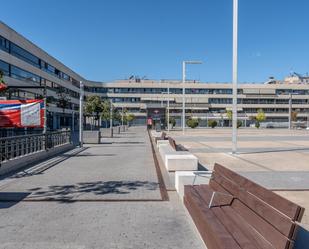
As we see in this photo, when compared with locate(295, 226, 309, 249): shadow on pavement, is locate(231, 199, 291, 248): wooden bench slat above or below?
above

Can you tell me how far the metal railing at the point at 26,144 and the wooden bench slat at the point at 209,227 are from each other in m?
7.44

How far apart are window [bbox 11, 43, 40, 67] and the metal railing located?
29.3m

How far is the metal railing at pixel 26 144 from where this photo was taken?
37.9 ft

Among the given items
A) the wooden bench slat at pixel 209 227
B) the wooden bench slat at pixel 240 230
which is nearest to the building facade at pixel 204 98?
the wooden bench slat at pixel 209 227

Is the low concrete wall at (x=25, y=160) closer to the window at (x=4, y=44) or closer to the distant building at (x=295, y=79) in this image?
the window at (x=4, y=44)

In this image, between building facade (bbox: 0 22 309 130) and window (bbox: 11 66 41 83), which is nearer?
→ window (bbox: 11 66 41 83)

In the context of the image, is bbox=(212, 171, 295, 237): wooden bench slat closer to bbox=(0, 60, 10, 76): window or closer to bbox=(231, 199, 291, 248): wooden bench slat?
bbox=(231, 199, 291, 248): wooden bench slat

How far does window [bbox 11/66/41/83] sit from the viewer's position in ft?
143

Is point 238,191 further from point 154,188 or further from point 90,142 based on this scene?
point 90,142

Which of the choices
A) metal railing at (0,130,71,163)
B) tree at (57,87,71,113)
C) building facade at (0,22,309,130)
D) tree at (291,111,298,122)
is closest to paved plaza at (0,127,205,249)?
metal railing at (0,130,71,163)

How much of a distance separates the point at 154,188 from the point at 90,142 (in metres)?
17.5

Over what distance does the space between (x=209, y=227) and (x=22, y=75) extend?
1813 inches

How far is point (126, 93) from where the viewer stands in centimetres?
11150

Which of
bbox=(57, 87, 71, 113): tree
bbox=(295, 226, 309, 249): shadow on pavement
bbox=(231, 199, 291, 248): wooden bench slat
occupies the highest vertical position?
bbox=(57, 87, 71, 113): tree
